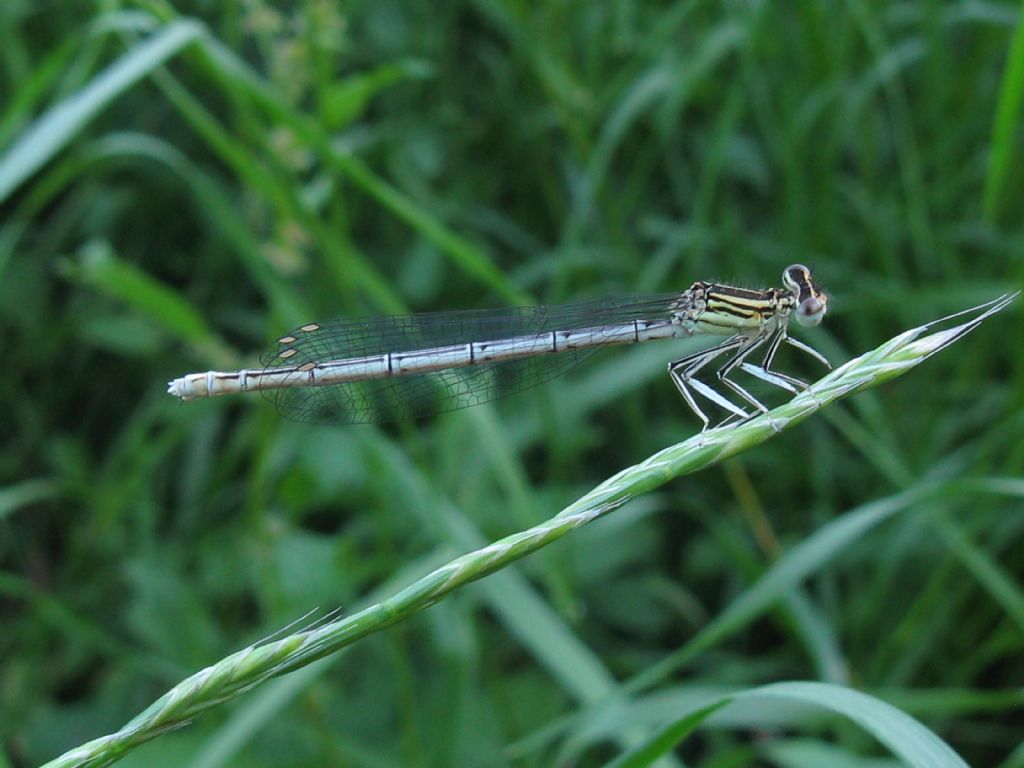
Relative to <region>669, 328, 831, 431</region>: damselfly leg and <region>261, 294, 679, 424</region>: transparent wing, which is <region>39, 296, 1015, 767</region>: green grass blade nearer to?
<region>669, 328, 831, 431</region>: damselfly leg

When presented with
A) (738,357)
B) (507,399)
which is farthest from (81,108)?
(507,399)

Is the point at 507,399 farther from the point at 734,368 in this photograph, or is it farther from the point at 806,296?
the point at 806,296

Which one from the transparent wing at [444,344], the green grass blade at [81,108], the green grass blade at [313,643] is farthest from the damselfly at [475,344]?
the green grass blade at [313,643]

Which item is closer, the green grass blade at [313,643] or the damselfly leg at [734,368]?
the green grass blade at [313,643]

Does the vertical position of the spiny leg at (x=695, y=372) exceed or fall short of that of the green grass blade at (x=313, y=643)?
it exceeds it

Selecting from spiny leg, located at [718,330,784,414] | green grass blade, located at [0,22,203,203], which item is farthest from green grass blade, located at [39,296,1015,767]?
green grass blade, located at [0,22,203,203]

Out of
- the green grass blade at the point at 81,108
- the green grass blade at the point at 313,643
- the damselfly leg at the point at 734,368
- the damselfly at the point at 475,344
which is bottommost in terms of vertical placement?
the green grass blade at the point at 313,643

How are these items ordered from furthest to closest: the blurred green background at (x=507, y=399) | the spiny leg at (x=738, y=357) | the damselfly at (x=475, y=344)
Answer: the blurred green background at (x=507, y=399)
the damselfly at (x=475, y=344)
the spiny leg at (x=738, y=357)

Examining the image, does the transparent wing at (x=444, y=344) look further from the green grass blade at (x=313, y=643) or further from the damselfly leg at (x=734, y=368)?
the green grass blade at (x=313, y=643)
